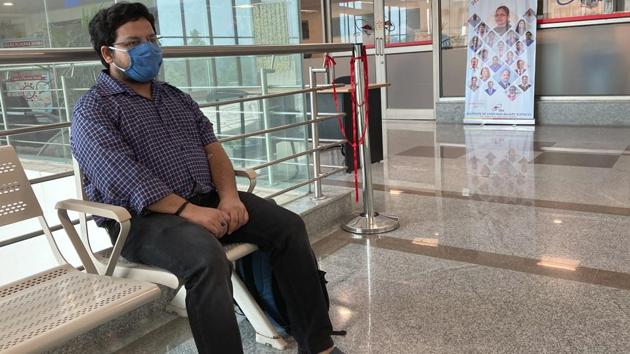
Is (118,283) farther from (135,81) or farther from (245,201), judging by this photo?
(135,81)

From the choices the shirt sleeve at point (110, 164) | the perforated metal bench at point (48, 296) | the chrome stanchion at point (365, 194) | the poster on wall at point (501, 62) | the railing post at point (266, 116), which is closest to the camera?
the perforated metal bench at point (48, 296)

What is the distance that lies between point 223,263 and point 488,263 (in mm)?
1504

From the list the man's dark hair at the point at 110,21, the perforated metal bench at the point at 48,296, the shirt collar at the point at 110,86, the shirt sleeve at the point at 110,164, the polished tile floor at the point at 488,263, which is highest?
the man's dark hair at the point at 110,21

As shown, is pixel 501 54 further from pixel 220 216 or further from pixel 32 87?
pixel 220 216

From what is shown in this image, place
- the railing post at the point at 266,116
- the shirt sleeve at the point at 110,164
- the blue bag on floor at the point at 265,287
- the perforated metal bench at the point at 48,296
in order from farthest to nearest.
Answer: the railing post at the point at 266,116 → the blue bag on floor at the point at 265,287 → the shirt sleeve at the point at 110,164 → the perforated metal bench at the point at 48,296

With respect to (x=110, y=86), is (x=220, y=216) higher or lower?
lower

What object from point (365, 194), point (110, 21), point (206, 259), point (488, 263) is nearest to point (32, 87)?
point (110, 21)

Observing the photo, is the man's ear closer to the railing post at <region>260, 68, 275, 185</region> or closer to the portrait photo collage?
the railing post at <region>260, 68, 275, 185</region>

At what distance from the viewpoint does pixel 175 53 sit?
6.78 ft

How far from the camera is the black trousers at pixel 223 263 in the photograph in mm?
1515

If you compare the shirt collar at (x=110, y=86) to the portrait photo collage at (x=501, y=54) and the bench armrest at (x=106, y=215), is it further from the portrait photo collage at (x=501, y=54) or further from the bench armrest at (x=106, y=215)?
the portrait photo collage at (x=501, y=54)

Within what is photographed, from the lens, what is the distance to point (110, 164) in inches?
64.7

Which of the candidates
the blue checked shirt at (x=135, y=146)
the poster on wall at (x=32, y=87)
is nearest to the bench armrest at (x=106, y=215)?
the blue checked shirt at (x=135, y=146)

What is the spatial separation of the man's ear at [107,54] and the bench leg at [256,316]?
0.81 m
